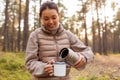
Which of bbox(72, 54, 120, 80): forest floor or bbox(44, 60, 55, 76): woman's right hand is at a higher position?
bbox(44, 60, 55, 76): woman's right hand

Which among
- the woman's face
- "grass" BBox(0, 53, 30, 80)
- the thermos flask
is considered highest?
the woman's face

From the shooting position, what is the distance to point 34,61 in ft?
7.95

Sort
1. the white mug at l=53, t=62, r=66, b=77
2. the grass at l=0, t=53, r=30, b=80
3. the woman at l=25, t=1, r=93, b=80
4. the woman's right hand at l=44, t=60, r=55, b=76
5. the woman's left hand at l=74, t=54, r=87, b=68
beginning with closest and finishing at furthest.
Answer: the white mug at l=53, t=62, r=66, b=77, the woman's right hand at l=44, t=60, r=55, b=76, the woman's left hand at l=74, t=54, r=87, b=68, the woman at l=25, t=1, r=93, b=80, the grass at l=0, t=53, r=30, b=80

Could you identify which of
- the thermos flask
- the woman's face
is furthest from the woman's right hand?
the woman's face

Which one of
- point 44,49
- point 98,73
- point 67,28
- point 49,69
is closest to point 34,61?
point 44,49

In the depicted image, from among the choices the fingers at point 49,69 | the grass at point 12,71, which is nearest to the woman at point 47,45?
the fingers at point 49,69

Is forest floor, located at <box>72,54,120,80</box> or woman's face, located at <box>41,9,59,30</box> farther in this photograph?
forest floor, located at <box>72,54,120,80</box>

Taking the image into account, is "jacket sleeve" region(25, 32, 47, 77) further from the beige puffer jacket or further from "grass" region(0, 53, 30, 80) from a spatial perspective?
"grass" region(0, 53, 30, 80)

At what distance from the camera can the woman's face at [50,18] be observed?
242 cm

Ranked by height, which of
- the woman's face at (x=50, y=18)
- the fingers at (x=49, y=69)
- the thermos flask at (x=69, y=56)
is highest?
the woman's face at (x=50, y=18)

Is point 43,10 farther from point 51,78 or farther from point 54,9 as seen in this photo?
point 51,78

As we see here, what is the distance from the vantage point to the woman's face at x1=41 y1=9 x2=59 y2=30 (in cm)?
242

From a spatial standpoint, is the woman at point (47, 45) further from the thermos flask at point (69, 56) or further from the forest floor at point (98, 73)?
the forest floor at point (98, 73)

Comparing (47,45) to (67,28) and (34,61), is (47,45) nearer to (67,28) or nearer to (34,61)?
(34,61)
